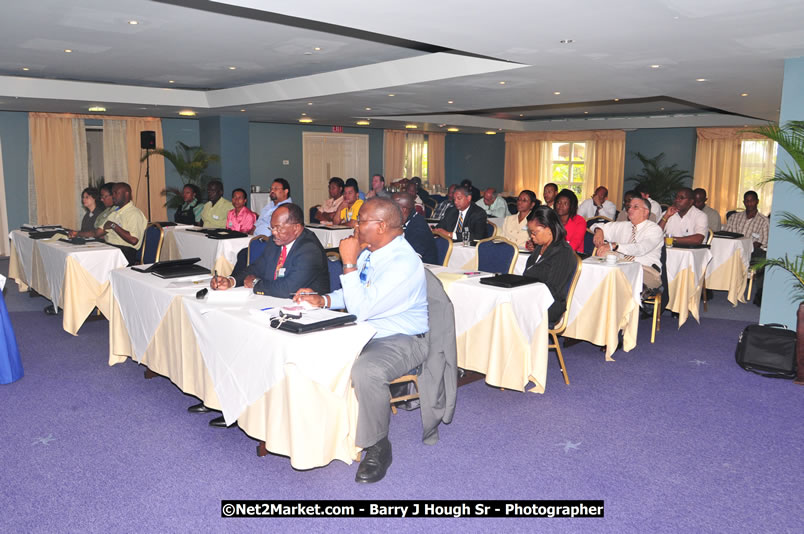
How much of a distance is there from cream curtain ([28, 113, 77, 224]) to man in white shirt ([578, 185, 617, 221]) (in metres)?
9.60

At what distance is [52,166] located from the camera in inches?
462

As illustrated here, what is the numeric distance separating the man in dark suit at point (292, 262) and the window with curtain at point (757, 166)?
520 inches

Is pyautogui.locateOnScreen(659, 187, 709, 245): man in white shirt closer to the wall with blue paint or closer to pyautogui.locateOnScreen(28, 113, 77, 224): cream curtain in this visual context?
the wall with blue paint

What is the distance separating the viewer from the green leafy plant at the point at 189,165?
11898 mm

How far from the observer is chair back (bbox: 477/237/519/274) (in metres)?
5.33

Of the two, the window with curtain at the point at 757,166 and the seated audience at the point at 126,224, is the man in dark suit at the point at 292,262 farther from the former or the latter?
the window with curtain at the point at 757,166

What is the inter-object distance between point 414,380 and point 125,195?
4.64 meters

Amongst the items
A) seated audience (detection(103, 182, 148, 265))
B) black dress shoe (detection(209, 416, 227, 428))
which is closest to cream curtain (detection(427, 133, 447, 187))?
seated audience (detection(103, 182, 148, 265))

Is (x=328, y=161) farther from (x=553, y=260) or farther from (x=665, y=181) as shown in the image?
(x=553, y=260)

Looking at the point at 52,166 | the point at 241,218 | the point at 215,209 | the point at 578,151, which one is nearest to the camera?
the point at 241,218

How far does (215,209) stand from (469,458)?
6310mm

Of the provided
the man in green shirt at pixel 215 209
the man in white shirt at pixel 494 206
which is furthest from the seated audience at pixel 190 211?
the man in white shirt at pixel 494 206

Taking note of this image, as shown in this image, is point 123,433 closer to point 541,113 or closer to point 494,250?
point 494,250

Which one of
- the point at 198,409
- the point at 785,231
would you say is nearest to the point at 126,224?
the point at 198,409
